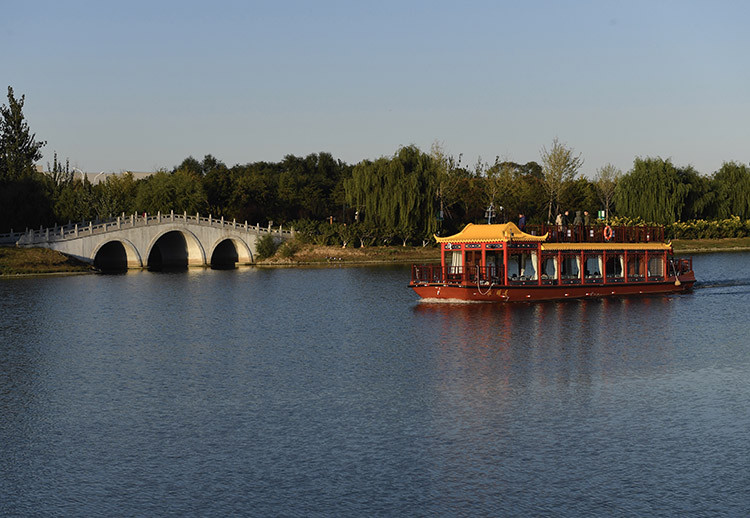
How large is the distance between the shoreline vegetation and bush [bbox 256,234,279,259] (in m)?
0.56

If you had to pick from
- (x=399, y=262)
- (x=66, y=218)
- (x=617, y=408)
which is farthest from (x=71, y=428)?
(x=66, y=218)

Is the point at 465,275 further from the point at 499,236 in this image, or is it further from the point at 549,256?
the point at 549,256

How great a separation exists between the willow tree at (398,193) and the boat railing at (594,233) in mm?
40830

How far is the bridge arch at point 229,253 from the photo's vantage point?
9900cm

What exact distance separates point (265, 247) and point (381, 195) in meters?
14.0

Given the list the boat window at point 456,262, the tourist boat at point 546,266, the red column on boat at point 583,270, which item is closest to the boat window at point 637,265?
the tourist boat at point 546,266

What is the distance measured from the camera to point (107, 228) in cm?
9069

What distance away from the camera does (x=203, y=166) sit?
178 metres

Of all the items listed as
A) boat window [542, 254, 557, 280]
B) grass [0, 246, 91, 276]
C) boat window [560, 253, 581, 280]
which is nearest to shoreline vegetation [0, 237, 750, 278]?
grass [0, 246, 91, 276]

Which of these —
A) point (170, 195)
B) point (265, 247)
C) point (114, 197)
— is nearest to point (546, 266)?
point (265, 247)

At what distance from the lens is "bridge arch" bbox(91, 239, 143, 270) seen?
93.8m

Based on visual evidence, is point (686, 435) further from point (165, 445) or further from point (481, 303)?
point (481, 303)

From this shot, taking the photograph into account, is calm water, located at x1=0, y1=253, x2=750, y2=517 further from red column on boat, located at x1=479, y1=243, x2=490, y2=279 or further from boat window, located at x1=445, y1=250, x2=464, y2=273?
boat window, located at x1=445, y1=250, x2=464, y2=273

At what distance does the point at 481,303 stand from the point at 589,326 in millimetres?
10084
